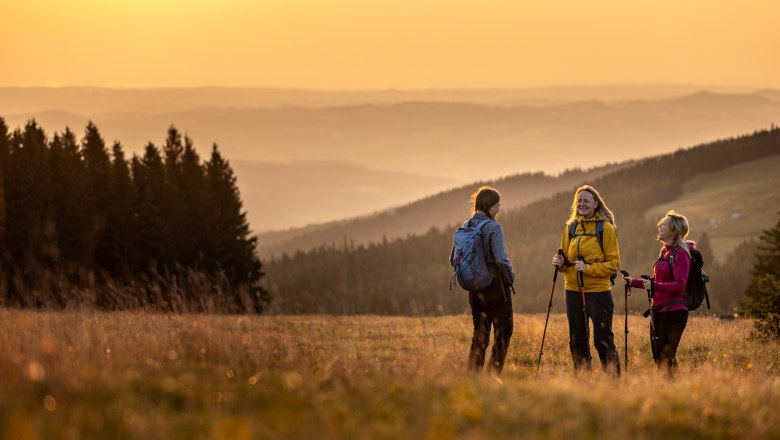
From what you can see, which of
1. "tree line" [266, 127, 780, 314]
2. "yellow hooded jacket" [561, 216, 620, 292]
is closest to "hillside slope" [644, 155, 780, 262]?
"tree line" [266, 127, 780, 314]

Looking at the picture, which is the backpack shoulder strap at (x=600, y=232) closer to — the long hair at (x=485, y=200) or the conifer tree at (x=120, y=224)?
the long hair at (x=485, y=200)

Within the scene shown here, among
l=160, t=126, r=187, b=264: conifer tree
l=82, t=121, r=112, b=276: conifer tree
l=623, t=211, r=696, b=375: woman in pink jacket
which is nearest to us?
l=623, t=211, r=696, b=375: woman in pink jacket

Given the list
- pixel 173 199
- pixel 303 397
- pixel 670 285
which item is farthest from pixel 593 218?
pixel 173 199

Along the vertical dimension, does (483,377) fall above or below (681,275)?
below

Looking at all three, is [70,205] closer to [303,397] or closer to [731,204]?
[303,397]

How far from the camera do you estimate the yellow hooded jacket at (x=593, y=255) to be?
416 inches

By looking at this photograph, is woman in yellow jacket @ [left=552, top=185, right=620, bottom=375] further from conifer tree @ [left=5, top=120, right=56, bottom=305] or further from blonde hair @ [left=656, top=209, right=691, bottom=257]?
conifer tree @ [left=5, top=120, right=56, bottom=305]

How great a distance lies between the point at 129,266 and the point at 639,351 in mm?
45372

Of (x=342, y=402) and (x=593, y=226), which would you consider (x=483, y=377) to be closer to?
(x=342, y=402)

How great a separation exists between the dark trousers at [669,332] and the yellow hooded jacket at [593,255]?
93 centimetres

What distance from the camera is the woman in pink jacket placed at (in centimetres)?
1077

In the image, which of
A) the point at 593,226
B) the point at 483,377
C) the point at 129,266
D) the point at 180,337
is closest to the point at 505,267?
the point at 593,226

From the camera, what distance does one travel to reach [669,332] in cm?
1105

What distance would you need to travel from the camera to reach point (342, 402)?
6.75 metres
